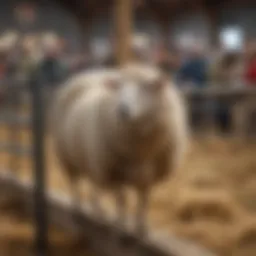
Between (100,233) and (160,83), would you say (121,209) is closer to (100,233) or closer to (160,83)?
(100,233)

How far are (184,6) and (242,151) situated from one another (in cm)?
193

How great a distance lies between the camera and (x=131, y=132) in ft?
6.24

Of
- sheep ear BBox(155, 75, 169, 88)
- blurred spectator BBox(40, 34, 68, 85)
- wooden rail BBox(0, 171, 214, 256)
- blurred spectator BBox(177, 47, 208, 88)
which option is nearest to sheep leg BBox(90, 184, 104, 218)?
wooden rail BBox(0, 171, 214, 256)

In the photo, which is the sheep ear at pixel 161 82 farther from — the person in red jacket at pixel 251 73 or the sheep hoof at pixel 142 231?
the person in red jacket at pixel 251 73

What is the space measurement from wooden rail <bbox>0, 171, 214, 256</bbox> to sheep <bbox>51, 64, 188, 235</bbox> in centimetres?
9

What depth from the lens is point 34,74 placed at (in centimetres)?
209

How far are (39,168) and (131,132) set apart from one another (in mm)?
492

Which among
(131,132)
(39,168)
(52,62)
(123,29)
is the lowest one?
(39,168)

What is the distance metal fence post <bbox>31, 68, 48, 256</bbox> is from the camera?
7.11ft

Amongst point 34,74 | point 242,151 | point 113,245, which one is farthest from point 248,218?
point 242,151

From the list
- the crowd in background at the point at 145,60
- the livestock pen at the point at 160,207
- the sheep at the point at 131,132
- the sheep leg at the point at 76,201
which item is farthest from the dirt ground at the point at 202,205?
the crowd in background at the point at 145,60

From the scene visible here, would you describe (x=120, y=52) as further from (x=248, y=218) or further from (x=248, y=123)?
(x=248, y=123)

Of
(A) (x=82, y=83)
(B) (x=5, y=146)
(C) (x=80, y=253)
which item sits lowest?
(C) (x=80, y=253)

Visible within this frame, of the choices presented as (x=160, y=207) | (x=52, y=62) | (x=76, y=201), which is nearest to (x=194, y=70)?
(x=160, y=207)
